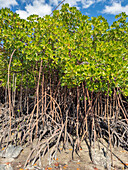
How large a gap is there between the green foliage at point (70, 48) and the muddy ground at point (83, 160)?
118cm

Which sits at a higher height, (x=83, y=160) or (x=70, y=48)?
(x=70, y=48)

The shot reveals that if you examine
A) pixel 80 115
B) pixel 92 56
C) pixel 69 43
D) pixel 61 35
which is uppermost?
pixel 61 35

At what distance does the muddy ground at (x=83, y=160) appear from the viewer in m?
2.94

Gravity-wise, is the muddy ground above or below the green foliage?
below

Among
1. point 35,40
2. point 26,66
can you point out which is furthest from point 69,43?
point 26,66

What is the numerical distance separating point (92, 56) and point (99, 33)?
838 millimetres

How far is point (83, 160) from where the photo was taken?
3.13m

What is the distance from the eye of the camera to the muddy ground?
2.94 metres

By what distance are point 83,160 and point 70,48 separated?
6.78ft

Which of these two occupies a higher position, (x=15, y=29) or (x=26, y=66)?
(x=15, y=29)

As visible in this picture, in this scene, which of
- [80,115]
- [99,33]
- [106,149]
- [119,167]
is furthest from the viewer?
[80,115]

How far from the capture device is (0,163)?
312 cm

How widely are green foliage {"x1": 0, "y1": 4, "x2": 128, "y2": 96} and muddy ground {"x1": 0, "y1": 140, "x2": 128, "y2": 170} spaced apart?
1.18m

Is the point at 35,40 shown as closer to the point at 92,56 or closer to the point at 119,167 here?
the point at 92,56
